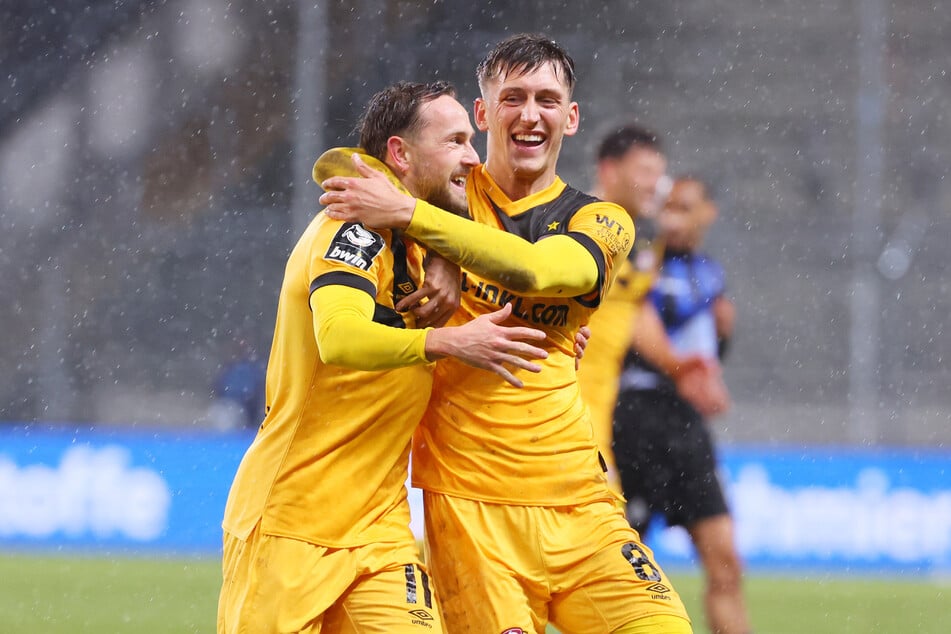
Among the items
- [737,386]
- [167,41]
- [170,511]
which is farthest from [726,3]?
[170,511]

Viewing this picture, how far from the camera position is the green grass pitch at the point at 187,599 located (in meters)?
7.60

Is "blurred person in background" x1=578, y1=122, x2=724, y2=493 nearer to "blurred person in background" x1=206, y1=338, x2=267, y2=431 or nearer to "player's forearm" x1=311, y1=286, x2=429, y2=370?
"player's forearm" x1=311, y1=286, x2=429, y2=370

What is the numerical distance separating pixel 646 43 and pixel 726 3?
1210mm

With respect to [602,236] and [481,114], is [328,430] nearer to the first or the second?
[602,236]

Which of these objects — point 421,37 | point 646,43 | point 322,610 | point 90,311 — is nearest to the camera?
point 322,610


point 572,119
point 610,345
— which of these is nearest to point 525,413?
point 572,119

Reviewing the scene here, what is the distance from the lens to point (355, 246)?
3.16 m

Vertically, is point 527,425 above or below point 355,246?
below

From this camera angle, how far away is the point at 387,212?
317cm

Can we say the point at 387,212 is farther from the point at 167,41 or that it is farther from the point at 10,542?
the point at 167,41

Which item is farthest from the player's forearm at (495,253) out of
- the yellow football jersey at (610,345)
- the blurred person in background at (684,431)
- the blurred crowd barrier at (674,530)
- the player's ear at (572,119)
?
the blurred crowd barrier at (674,530)

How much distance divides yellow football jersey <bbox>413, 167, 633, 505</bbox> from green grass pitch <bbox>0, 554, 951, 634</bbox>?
4229 mm

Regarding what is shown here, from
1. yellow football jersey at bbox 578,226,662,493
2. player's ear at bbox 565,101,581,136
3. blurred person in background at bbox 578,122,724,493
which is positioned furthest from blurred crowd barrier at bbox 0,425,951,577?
player's ear at bbox 565,101,581,136

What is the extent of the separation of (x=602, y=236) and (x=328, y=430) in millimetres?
890
